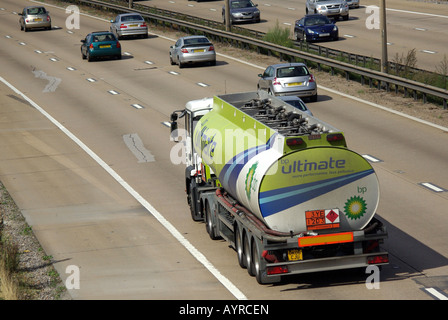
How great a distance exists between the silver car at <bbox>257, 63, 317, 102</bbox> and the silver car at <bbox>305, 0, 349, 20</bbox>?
22648 millimetres

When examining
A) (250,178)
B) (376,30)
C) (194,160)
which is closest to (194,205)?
(194,160)

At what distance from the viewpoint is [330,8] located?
5675 cm

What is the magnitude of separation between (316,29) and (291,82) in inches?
602

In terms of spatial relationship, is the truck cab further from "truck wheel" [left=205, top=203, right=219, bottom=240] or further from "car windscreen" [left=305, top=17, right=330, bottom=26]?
"car windscreen" [left=305, top=17, right=330, bottom=26]

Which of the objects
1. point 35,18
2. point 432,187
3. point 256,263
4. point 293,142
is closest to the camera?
point 293,142

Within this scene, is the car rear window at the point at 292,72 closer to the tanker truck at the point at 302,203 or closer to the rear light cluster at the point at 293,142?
the tanker truck at the point at 302,203

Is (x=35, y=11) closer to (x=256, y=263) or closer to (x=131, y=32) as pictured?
(x=131, y=32)

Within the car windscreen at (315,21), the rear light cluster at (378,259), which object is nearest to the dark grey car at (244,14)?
the car windscreen at (315,21)

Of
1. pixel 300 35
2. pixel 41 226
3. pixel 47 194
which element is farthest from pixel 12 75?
pixel 41 226

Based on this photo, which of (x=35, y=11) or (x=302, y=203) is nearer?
(x=302, y=203)

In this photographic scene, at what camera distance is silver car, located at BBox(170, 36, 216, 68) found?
44.8 m

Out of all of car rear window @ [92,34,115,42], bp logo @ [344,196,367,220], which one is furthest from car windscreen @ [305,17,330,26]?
bp logo @ [344,196,367,220]

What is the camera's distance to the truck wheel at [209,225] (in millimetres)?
19344

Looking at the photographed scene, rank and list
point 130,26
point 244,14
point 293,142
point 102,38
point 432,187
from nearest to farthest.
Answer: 1. point 293,142
2. point 432,187
3. point 102,38
4. point 130,26
5. point 244,14
